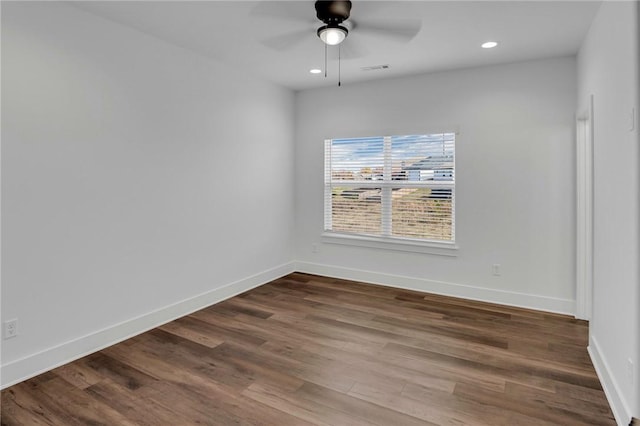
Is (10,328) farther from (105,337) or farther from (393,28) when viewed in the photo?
(393,28)

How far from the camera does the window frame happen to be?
14.2 feet

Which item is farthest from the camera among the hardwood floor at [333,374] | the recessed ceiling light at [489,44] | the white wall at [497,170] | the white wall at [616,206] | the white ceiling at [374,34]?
the white wall at [497,170]

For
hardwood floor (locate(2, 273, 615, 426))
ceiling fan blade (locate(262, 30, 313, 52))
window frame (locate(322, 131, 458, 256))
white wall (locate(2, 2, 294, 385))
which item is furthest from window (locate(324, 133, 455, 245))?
ceiling fan blade (locate(262, 30, 313, 52))

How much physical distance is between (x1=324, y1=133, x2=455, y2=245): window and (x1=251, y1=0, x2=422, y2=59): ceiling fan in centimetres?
148

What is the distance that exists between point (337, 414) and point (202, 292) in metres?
2.30

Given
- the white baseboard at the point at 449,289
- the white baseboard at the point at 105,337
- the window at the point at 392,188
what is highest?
the window at the point at 392,188

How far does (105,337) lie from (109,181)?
1289 millimetres

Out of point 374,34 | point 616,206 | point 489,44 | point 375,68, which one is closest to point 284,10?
point 374,34

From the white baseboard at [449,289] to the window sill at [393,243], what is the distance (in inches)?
14.2

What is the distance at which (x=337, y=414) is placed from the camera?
212 cm

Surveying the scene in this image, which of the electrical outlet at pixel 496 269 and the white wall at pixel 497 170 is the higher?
the white wall at pixel 497 170

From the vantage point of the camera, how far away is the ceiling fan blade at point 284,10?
2.63 m

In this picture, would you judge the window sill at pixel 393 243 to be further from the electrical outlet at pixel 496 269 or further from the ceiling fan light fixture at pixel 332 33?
the ceiling fan light fixture at pixel 332 33

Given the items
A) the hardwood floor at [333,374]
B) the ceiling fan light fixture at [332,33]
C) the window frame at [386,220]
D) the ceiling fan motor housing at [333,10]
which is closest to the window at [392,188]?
the window frame at [386,220]
